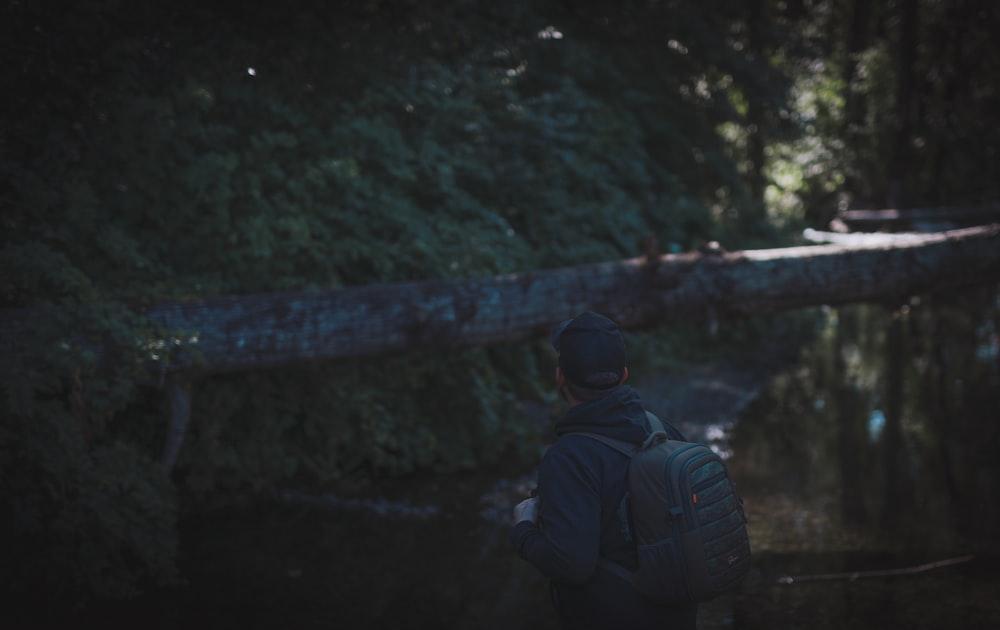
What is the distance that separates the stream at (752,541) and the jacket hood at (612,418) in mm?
2366

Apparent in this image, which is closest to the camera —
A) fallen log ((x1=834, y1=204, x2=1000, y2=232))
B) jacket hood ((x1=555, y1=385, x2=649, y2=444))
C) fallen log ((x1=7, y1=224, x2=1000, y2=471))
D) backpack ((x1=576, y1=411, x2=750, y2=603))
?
backpack ((x1=576, y1=411, x2=750, y2=603))

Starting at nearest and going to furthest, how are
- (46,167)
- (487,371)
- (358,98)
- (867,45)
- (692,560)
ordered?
(692,560)
(46,167)
(487,371)
(358,98)
(867,45)

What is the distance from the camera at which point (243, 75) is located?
880 centimetres

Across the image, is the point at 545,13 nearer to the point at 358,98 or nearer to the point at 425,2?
the point at 425,2

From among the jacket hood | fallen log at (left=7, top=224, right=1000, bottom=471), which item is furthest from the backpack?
fallen log at (left=7, top=224, right=1000, bottom=471)

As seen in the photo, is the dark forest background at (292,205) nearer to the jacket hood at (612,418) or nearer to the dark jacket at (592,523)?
the dark jacket at (592,523)

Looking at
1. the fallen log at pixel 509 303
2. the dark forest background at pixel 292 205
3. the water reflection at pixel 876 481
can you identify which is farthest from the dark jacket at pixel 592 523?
the fallen log at pixel 509 303

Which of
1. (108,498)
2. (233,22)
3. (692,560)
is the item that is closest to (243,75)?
(233,22)

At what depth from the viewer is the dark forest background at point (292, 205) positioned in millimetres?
5625

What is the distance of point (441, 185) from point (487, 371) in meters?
2.11

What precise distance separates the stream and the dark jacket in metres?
2.09

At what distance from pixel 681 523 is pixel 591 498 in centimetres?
30

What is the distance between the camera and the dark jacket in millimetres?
3088

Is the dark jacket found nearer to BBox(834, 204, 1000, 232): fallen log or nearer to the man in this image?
the man
